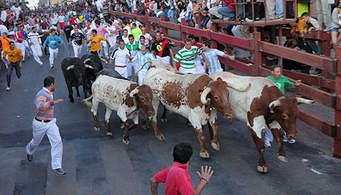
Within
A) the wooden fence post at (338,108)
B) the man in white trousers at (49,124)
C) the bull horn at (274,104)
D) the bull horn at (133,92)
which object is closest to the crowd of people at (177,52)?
the man in white trousers at (49,124)

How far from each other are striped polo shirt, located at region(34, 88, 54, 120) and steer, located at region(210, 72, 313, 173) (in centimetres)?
336

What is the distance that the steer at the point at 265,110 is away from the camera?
6953 mm

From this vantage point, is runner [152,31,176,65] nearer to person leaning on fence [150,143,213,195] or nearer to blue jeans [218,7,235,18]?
blue jeans [218,7,235,18]

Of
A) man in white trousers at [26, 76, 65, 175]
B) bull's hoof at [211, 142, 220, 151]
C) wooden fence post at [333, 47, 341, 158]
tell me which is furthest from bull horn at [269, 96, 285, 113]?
man in white trousers at [26, 76, 65, 175]

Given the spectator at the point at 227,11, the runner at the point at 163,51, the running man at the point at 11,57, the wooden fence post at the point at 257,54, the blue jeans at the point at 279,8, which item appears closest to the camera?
the wooden fence post at the point at 257,54

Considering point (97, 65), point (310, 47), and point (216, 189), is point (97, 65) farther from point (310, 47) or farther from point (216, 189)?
point (216, 189)

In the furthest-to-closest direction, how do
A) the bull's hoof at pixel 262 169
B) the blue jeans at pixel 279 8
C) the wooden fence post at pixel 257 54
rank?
the blue jeans at pixel 279 8, the wooden fence post at pixel 257 54, the bull's hoof at pixel 262 169

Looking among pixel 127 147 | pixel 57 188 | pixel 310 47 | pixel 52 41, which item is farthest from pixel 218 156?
pixel 52 41

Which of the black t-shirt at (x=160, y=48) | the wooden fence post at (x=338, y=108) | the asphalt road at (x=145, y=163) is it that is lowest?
the asphalt road at (x=145, y=163)

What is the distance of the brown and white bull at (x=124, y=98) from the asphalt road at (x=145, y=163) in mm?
510

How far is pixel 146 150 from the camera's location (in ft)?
28.9

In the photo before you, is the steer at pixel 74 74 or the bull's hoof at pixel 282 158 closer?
the bull's hoof at pixel 282 158

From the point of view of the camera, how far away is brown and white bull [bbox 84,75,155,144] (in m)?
8.94

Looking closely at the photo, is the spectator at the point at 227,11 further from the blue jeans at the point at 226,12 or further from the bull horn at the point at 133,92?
the bull horn at the point at 133,92
